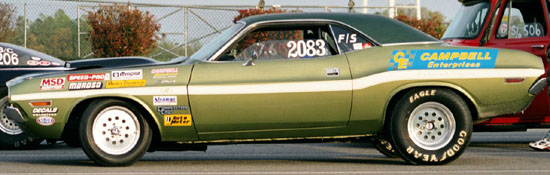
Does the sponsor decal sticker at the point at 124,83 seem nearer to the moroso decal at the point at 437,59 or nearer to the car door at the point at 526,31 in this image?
the moroso decal at the point at 437,59

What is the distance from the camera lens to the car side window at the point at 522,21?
38.0 ft

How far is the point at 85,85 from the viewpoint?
9.18 metres

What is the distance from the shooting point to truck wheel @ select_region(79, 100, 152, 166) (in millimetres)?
9227

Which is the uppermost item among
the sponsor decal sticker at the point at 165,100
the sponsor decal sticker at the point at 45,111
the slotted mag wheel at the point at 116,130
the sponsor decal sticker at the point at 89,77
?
the sponsor decal sticker at the point at 89,77

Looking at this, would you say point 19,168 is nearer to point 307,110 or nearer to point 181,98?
point 181,98

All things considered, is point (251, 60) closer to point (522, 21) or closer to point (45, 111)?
point (45, 111)

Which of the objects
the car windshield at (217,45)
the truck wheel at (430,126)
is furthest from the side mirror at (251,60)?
the truck wheel at (430,126)

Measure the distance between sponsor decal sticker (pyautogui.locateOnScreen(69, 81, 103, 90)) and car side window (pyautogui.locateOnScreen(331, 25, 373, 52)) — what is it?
2.20 metres

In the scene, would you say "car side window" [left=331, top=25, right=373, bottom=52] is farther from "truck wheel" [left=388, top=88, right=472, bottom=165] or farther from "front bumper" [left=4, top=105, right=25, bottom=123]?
"front bumper" [left=4, top=105, right=25, bottom=123]

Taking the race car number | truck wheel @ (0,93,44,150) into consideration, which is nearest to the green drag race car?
truck wheel @ (0,93,44,150)

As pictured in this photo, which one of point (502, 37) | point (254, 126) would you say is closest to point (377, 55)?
point (254, 126)

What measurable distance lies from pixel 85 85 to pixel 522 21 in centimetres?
526

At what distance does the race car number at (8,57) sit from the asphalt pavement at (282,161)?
3.62 feet

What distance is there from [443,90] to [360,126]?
838 millimetres
